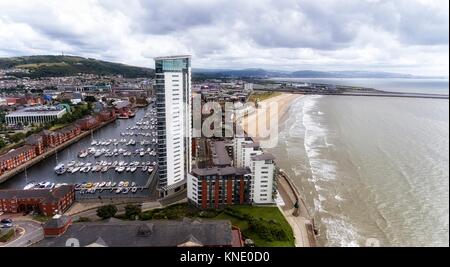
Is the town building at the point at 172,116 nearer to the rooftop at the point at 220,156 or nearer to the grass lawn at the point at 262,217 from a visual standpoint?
the rooftop at the point at 220,156

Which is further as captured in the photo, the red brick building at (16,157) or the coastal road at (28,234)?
the red brick building at (16,157)

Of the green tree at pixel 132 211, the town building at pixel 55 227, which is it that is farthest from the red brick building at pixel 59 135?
the town building at pixel 55 227

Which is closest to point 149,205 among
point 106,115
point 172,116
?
point 172,116

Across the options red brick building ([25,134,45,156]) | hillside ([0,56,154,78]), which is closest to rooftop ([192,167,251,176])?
red brick building ([25,134,45,156])

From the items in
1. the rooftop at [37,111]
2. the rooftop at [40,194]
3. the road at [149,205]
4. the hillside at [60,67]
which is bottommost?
the road at [149,205]

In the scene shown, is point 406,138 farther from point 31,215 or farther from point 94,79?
point 94,79

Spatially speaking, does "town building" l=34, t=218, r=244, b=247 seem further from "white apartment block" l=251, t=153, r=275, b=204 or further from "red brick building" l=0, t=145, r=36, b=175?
"red brick building" l=0, t=145, r=36, b=175

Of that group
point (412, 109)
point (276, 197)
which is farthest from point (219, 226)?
point (412, 109)
